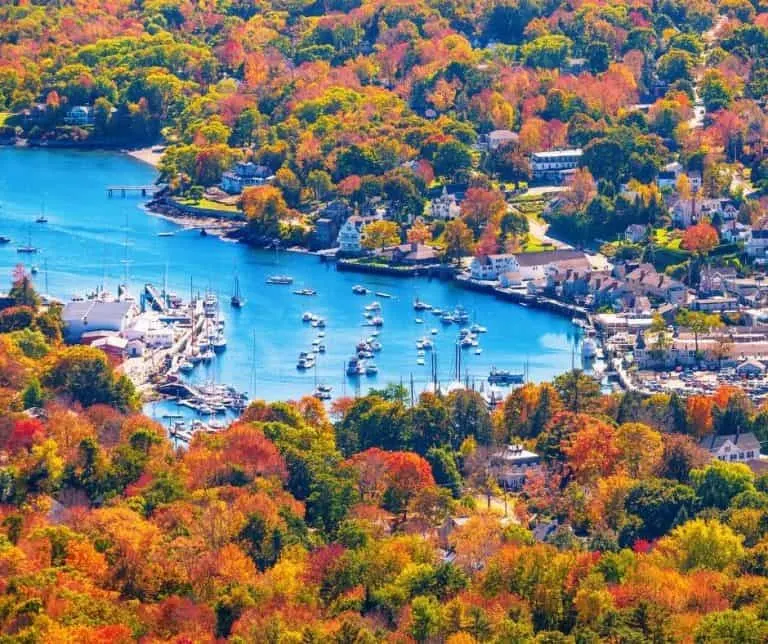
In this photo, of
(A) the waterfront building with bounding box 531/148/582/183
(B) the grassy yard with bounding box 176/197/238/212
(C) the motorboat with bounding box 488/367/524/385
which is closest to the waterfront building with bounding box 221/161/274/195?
(B) the grassy yard with bounding box 176/197/238/212

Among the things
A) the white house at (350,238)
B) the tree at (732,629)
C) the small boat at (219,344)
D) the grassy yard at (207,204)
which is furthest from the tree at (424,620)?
the grassy yard at (207,204)

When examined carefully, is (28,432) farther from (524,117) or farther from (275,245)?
(524,117)

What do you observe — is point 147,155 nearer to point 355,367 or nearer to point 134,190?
point 134,190

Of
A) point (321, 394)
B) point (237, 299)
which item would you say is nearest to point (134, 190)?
point (237, 299)

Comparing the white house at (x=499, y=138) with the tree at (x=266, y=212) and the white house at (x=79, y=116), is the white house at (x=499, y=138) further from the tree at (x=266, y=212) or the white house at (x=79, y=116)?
the white house at (x=79, y=116)

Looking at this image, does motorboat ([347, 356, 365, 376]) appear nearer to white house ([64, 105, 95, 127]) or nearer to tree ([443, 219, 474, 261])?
tree ([443, 219, 474, 261])
